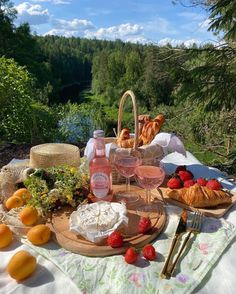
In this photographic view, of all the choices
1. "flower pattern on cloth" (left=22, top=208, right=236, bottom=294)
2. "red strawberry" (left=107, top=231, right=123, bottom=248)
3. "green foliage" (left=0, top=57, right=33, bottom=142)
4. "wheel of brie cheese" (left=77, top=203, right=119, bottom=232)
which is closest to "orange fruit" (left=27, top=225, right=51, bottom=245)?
"flower pattern on cloth" (left=22, top=208, right=236, bottom=294)

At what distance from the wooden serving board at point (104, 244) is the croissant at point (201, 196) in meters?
0.11

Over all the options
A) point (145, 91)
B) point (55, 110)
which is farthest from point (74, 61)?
point (55, 110)

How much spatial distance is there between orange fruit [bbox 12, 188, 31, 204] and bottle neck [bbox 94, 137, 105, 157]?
0.34 m

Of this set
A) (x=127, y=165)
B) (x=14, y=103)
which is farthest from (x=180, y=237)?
(x=14, y=103)

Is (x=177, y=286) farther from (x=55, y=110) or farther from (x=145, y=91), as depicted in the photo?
(x=145, y=91)

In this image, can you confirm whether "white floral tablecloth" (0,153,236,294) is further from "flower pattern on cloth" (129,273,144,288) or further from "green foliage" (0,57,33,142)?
"green foliage" (0,57,33,142)

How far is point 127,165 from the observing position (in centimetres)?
146

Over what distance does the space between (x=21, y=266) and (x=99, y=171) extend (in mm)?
495

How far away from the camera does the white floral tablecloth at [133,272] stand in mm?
1023

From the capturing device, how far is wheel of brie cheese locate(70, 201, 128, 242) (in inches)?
47.1

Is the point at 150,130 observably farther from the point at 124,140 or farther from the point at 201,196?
the point at 201,196

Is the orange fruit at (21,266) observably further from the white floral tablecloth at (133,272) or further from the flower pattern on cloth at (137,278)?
the flower pattern on cloth at (137,278)

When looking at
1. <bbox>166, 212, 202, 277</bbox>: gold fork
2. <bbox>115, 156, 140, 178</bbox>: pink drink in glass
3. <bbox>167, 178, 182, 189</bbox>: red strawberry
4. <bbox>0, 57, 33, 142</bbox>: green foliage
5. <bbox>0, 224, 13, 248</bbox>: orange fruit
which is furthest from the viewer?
<bbox>0, 57, 33, 142</bbox>: green foliage

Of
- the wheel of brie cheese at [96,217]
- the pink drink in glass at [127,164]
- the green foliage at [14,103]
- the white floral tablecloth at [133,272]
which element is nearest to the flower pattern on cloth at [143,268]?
the white floral tablecloth at [133,272]
